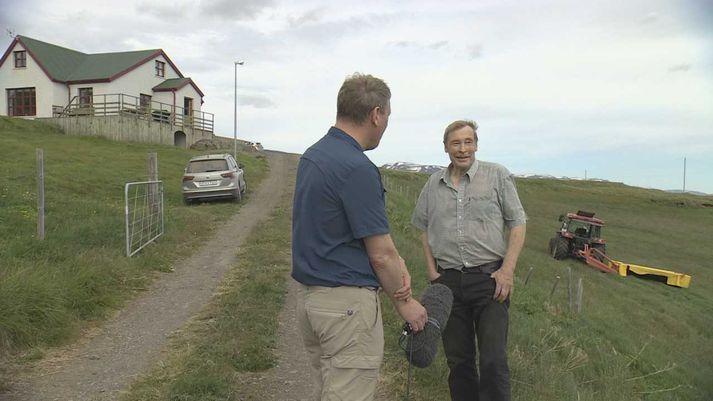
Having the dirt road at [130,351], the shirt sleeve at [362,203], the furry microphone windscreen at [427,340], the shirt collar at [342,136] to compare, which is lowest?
the dirt road at [130,351]

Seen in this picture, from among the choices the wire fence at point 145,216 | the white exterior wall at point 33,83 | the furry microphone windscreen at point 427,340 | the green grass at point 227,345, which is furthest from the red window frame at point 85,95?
the furry microphone windscreen at point 427,340

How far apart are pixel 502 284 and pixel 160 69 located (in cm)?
4189

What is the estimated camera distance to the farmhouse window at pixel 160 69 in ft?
133

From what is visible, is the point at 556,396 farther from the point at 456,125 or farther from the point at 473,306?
the point at 456,125

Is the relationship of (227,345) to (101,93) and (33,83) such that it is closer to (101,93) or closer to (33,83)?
(101,93)

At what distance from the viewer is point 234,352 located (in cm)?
468

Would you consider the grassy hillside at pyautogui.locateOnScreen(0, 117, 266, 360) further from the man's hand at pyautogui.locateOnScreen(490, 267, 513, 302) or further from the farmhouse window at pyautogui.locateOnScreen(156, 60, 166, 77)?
the farmhouse window at pyautogui.locateOnScreen(156, 60, 166, 77)

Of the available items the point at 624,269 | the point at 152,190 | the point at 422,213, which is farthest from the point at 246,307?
the point at 624,269

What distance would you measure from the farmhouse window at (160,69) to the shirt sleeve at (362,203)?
41853 millimetres

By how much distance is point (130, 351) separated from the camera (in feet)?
16.0

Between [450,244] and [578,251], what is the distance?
62.2 ft

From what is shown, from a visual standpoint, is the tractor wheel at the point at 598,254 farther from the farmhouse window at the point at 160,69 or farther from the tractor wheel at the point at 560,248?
the farmhouse window at the point at 160,69

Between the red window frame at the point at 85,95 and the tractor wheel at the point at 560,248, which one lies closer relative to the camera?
the tractor wheel at the point at 560,248

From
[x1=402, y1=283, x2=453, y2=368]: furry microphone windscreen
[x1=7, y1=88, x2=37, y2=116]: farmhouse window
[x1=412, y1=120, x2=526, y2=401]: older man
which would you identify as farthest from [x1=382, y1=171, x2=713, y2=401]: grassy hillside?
[x1=7, y1=88, x2=37, y2=116]: farmhouse window
